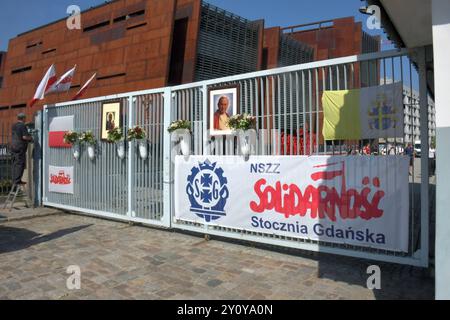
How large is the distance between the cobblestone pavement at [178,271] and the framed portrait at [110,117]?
98.1 inches

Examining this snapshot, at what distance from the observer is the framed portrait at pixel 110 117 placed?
8.05m

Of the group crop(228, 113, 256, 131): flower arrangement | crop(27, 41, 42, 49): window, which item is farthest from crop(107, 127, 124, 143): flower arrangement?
crop(27, 41, 42, 49): window

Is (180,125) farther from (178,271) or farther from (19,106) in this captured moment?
(19,106)

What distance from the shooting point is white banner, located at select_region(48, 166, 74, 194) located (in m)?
9.16

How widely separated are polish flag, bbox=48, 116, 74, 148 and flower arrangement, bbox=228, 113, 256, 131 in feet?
16.7

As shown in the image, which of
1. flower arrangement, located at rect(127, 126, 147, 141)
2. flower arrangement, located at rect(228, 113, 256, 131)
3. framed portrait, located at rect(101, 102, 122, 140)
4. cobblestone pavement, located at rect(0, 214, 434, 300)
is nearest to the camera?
cobblestone pavement, located at rect(0, 214, 434, 300)

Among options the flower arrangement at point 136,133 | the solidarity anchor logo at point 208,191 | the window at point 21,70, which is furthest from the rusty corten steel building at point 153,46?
the solidarity anchor logo at point 208,191

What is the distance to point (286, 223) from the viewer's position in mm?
5500

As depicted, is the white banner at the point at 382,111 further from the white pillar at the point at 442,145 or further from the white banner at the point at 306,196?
the white pillar at the point at 442,145

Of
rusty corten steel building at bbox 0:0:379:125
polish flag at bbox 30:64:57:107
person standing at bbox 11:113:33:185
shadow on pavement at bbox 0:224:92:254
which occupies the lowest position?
shadow on pavement at bbox 0:224:92:254

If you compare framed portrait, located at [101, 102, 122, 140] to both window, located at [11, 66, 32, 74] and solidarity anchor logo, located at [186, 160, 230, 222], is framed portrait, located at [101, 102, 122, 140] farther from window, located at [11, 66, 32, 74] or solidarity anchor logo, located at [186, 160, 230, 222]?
window, located at [11, 66, 32, 74]

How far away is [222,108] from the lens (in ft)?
20.9

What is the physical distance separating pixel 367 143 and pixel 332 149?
0.48 metres

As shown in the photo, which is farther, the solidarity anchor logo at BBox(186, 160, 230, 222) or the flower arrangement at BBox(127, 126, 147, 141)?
the flower arrangement at BBox(127, 126, 147, 141)
